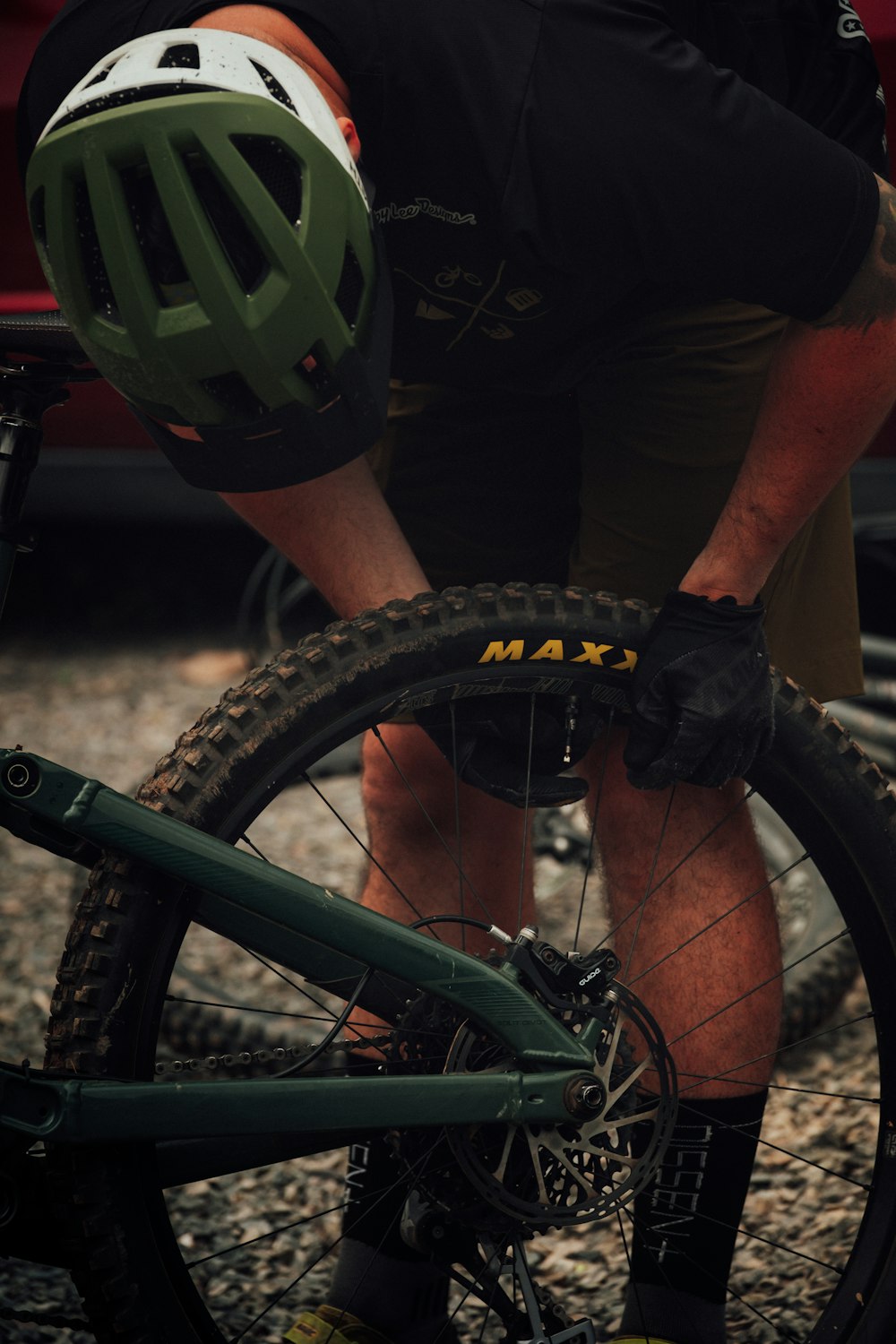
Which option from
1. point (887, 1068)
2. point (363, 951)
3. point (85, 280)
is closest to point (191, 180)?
point (85, 280)

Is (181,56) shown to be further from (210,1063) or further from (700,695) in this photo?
(210,1063)

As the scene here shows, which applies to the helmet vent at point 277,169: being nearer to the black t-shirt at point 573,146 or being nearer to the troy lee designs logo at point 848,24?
the black t-shirt at point 573,146

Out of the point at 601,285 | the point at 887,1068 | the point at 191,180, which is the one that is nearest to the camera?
the point at 191,180

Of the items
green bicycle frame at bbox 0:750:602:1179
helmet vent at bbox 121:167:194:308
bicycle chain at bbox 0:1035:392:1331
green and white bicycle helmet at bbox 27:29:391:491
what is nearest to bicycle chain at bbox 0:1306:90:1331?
bicycle chain at bbox 0:1035:392:1331

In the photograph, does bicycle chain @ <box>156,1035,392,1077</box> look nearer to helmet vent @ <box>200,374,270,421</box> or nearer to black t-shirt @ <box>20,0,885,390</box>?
helmet vent @ <box>200,374,270,421</box>

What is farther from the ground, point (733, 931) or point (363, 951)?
point (733, 931)

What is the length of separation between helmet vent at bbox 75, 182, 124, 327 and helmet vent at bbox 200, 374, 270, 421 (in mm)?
105

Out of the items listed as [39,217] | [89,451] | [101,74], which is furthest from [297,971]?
[89,451]

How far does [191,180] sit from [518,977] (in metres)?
0.90

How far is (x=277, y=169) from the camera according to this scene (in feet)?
4.36

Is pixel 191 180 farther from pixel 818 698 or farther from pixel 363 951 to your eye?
pixel 818 698

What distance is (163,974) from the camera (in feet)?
4.97

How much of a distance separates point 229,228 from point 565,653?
606mm

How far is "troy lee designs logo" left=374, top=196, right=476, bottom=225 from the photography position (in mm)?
1507
